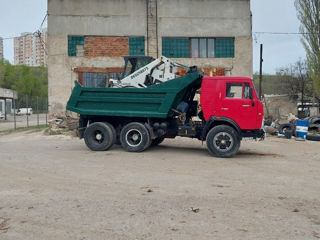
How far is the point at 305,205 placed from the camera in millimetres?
5254

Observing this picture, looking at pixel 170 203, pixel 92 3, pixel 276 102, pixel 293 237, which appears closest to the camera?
pixel 293 237

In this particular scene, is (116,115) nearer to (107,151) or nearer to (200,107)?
(107,151)

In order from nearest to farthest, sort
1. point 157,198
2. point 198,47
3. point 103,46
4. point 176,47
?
point 157,198 → point 103,46 → point 176,47 → point 198,47

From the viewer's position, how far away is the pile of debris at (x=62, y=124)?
1779 cm

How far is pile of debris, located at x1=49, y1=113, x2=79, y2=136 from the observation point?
17.8 m

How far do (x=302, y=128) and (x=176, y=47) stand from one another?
8527 mm

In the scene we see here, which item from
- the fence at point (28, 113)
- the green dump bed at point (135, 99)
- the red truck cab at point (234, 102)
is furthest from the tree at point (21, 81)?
the red truck cab at point (234, 102)

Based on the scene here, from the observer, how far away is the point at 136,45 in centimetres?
2011

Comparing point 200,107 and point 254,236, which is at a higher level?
point 200,107

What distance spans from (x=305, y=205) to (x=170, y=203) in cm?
209

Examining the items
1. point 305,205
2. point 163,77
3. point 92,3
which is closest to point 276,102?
point 92,3

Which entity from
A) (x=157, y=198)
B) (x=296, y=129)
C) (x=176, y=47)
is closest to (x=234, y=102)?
(x=157, y=198)

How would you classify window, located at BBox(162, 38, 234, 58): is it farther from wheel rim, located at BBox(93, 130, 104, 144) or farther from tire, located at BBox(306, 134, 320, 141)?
wheel rim, located at BBox(93, 130, 104, 144)

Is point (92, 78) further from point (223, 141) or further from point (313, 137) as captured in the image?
point (313, 137)
